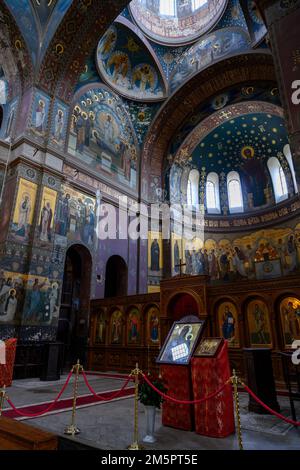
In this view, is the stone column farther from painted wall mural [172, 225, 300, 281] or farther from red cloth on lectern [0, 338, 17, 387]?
painted wall mural [172, 225, 300, 281]

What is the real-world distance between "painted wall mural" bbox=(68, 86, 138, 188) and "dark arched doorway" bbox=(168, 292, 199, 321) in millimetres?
7181

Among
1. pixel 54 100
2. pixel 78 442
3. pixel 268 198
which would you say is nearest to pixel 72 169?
pixel 54 100

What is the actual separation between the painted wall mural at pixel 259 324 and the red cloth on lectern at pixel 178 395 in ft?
15.2

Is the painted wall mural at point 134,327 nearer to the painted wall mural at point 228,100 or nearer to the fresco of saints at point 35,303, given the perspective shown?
the fresco of saints at point 35,303

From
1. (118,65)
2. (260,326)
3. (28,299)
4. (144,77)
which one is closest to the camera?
(260,326)

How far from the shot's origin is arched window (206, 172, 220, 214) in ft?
62.7

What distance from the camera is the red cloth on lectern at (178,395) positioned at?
408 centimetres

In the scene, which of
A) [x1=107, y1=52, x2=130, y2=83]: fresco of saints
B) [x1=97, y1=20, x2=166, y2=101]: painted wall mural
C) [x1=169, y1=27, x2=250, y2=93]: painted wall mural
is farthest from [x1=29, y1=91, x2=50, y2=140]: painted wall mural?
[x1=169, y1=27, x2=250, y2=93]: painted wall mural

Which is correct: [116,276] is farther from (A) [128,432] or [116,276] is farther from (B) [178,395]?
(A) [128,432]

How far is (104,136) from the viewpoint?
14.5 metres

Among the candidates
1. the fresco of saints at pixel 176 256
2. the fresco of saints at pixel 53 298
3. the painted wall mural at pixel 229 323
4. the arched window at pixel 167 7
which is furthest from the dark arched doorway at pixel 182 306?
Answer: the arched window at pixel 167 7

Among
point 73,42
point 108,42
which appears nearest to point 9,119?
point 73,42

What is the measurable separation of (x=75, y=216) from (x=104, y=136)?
4.84m
